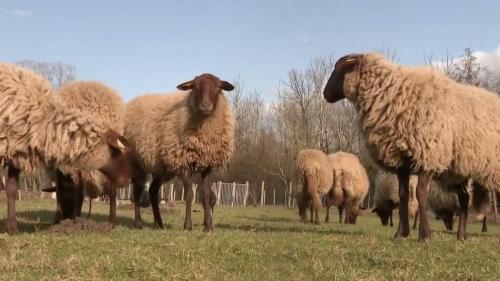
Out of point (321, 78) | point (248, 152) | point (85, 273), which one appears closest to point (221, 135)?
point (85, 273)

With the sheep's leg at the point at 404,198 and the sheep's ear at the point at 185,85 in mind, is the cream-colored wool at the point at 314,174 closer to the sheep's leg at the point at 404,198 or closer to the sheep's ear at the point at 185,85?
the sheep's ear at the point at 185,85

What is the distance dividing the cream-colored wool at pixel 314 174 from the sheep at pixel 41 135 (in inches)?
438

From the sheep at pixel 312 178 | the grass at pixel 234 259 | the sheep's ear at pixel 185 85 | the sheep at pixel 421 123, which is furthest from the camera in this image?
the sheep at pixel 312 178

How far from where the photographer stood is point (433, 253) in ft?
23.1

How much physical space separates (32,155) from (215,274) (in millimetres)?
4568

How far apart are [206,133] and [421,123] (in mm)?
4211

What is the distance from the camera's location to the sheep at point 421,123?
8.77 metres

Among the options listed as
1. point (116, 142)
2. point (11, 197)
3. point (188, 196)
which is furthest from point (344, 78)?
point (11, 197)

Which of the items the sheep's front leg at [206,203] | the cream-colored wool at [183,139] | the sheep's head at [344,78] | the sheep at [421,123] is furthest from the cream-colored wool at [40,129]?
the sheep at [421,123]

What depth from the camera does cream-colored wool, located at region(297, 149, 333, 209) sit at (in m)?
19.8

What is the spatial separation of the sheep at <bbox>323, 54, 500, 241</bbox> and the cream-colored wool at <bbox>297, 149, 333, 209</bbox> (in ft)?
32.2

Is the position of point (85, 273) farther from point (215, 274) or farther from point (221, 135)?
point (221, 135)

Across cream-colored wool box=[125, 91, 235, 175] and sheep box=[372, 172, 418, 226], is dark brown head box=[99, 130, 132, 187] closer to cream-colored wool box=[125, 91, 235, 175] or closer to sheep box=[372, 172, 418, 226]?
cream-colored wool box=[125, 91, 235, 175]

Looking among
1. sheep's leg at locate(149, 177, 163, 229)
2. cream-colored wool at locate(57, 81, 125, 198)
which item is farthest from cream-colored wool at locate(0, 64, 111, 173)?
sheep's leg at locate(149, 177, 163, 229)
